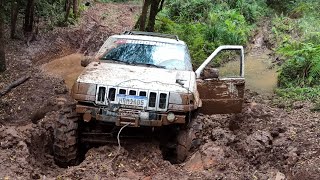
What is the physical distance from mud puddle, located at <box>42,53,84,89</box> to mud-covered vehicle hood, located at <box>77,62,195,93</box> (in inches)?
181

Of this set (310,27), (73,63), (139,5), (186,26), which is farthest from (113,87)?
(139,5)

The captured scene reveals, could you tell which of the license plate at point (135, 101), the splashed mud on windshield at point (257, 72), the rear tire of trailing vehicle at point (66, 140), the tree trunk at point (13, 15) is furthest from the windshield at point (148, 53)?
the tree trunk at point (13, 15)

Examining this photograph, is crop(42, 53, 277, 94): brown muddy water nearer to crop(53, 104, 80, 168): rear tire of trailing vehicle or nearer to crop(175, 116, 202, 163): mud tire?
crop(53, 104, 80, 168): rear tire of trailing vehicle

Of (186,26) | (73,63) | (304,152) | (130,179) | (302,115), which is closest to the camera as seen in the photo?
(130,179)

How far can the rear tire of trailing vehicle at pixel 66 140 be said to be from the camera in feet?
21.0

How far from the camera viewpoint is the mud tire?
6609mm

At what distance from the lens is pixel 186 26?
17594 mm

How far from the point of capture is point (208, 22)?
19234 mm

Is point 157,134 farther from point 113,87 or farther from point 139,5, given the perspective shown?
point 139,5

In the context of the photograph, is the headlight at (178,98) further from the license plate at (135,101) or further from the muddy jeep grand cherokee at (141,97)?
the license plate at (135,101)

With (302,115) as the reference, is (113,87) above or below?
above

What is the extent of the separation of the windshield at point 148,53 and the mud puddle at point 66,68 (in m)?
3.84

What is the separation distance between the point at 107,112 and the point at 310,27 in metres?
14.4

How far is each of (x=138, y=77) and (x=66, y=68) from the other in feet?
24.5
